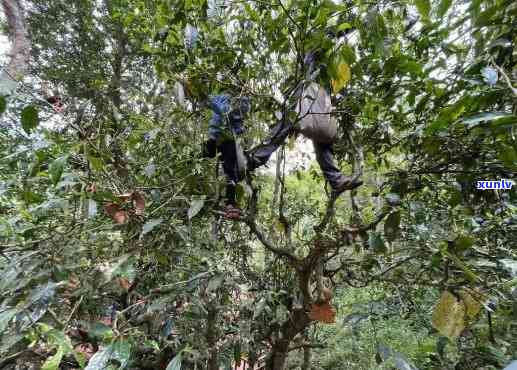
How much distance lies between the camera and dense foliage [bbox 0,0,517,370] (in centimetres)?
Answer: 69

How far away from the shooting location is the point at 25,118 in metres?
0.63

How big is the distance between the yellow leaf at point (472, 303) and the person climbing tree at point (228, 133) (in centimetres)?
71

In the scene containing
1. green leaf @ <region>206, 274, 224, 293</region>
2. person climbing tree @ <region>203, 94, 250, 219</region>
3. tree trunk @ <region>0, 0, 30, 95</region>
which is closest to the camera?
green leaf @ <region>206, 274, 224, 293</region>

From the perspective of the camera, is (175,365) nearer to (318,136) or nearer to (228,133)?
(228,133)

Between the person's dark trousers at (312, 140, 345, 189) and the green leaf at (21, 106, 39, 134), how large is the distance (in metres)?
1.12

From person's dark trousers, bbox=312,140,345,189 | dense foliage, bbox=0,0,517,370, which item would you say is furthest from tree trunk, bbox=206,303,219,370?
person's dark trousers, bbox=312,140,345,189

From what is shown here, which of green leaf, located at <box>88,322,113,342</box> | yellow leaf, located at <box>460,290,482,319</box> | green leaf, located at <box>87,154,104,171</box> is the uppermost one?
green leaf, located at <box>87,154,104,171</box>

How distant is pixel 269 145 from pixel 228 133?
28 centimetres

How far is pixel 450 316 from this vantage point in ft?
2.40

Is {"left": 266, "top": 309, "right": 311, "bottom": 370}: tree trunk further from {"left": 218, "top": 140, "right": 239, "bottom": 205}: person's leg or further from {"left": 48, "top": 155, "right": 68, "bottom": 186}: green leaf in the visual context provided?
{"left": 48, "top": 155, "right": 68, "bottom": 186}: green leaf

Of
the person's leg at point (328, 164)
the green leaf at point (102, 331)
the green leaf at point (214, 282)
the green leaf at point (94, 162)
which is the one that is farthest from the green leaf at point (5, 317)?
the person's leg at point (328, 164)

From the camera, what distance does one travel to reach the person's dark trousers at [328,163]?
1483 mm

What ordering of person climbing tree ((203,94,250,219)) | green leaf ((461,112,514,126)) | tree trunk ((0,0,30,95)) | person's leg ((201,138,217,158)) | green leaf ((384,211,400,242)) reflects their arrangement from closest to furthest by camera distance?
green leaf ((461,112,514,126)), green leaf ((384,211,400,242)), person climbing tree ((203,94,250,219)), person's leg ((201,138,217,158)), tree trunk ((0,0,30,95))

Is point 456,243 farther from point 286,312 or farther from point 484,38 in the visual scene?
point 286,312
